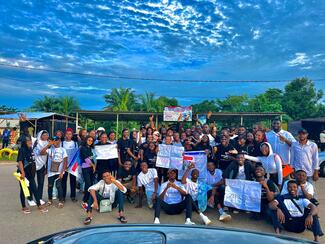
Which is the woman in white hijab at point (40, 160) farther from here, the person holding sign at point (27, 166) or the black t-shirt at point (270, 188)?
the black t-shirt at point (270, 188)

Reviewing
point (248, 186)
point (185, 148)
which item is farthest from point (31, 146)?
point (248, 186)

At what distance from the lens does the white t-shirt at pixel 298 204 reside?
216 inches

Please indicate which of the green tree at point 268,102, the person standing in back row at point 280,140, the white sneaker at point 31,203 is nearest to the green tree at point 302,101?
the green tree at point 268,102

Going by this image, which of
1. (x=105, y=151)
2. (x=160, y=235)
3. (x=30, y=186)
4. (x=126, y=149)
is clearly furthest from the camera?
(x=126, y=149)

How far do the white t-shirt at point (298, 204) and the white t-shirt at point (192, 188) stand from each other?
1847 mm

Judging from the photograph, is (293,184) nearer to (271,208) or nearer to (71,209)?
(271,208)

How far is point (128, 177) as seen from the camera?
301 inches

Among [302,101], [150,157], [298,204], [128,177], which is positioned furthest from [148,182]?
[302,101]

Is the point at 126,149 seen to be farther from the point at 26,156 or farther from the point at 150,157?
the point at 26,156

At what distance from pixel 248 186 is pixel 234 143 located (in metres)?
1.66

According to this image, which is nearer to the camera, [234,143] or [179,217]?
[179,217]

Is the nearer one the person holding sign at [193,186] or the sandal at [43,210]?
the person holding sign at [193,186]

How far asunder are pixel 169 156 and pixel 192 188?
1.43 metres

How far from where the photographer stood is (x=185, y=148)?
8.35m
